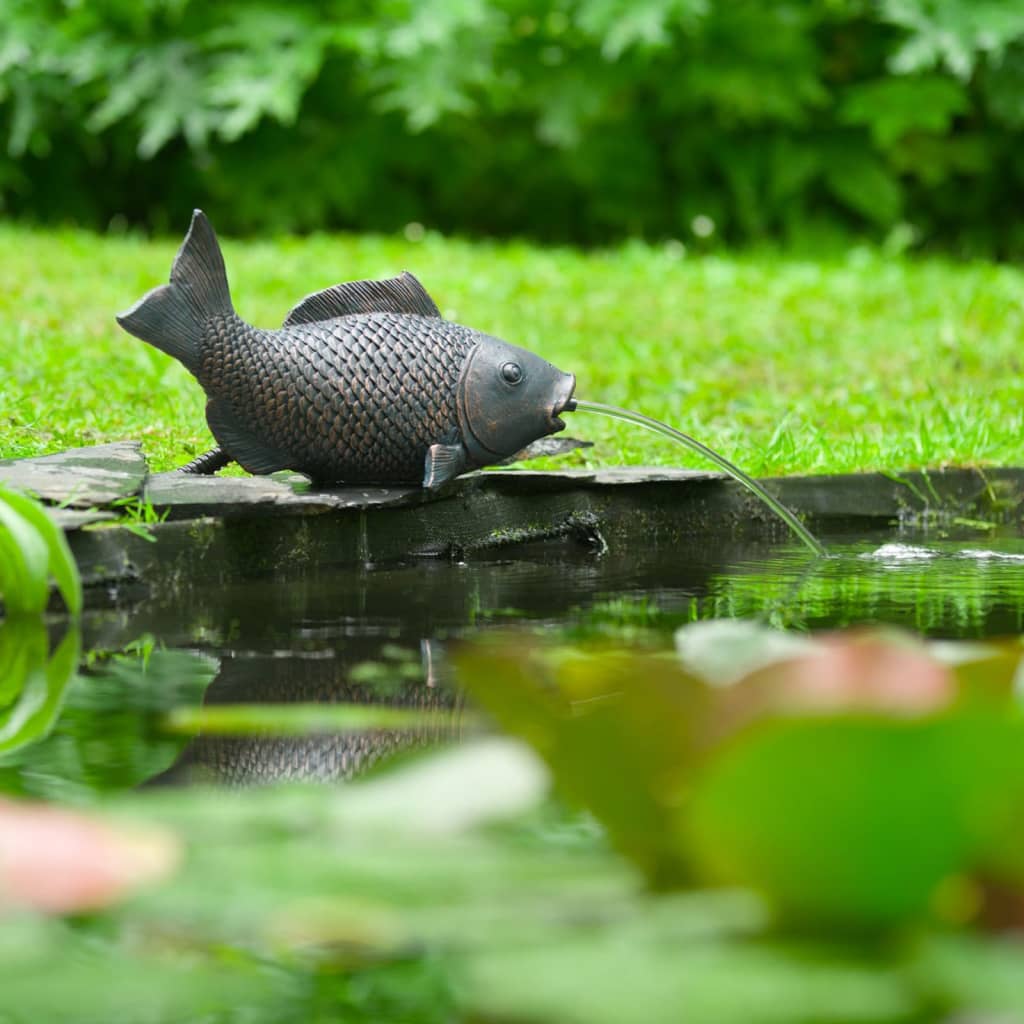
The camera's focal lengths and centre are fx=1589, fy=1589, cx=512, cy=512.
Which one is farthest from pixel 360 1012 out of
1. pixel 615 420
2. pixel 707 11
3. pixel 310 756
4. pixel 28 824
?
pixel 707 11

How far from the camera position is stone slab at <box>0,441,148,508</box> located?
2.80 metres

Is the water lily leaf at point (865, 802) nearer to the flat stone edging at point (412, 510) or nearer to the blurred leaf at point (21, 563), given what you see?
the blurred leaf at point (21, 563)

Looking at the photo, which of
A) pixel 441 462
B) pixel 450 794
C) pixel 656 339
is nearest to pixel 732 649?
pixel 450 794

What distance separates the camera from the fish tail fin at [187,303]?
2.87 meters

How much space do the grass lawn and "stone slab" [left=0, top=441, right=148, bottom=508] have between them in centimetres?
37

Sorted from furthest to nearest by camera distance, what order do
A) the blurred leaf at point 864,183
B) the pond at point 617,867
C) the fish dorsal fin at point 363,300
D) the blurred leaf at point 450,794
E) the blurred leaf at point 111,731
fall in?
1. the blurred leaf at point 864,183
2. the fish dorsal fin at point 363,300
3. the blurred leaf at point 111,731
4. the blurred leaf at point 450,794
5. the pond at point 617,867

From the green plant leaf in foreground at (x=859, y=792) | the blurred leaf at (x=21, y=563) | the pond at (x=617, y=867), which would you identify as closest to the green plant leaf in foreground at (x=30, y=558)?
the blurred leaf at (x=21, y=563)

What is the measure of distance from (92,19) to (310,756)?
7.35 metres

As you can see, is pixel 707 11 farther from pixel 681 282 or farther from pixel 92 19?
pixel 92 19

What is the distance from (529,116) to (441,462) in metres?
6.66

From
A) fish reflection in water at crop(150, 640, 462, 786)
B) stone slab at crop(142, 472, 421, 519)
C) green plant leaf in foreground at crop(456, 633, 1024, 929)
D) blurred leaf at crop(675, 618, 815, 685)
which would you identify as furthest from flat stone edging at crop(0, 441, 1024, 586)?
green plant leaf in foreground at crop(456, 633, 1024, 929)

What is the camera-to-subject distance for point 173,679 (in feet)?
Answer: 7.20

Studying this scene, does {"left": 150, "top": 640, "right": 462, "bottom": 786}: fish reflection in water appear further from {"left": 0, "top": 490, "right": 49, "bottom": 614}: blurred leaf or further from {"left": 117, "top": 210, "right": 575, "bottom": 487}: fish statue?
{"left": 117, "top": 210, "right": 575, "bottom": 487}: fish statue

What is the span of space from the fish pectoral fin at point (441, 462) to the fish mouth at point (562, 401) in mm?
186
